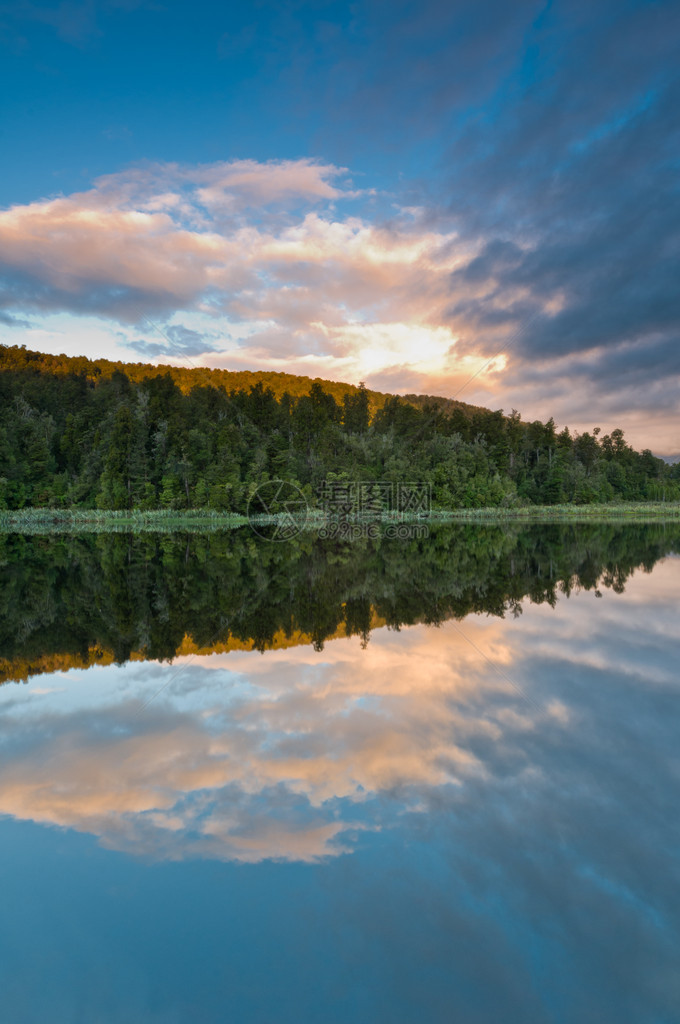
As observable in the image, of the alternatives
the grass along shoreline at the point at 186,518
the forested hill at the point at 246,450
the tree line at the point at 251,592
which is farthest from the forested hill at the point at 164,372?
the tree line at the point at 251,592

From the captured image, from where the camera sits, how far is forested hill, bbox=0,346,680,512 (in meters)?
Answer: 48.5

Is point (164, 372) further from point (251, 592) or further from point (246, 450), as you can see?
point (251, 592)

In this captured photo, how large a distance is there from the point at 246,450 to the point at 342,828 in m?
50.6

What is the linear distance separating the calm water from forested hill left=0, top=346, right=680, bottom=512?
1495 inches

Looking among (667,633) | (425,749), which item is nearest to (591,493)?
(667,633)

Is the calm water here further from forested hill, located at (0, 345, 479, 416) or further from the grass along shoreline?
forested hill, located at (0, 345, 479, 416)

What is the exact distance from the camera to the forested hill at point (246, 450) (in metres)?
48.5

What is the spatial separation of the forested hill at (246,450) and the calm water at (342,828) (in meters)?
38.0

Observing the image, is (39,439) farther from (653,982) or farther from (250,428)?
(653,982)

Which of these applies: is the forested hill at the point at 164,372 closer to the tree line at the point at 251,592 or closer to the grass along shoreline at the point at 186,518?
the grass along shoreline at the point at 186,518

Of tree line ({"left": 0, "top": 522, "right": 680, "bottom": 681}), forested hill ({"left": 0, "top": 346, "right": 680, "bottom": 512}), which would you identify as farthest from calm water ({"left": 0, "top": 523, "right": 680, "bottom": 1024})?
forested hill ({"left": 0, "top": 346, "right": 680, "bottom": 512})

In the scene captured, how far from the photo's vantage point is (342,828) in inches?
117

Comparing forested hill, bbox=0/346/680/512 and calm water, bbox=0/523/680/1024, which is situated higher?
forested hill, bbox=0/346/680/512

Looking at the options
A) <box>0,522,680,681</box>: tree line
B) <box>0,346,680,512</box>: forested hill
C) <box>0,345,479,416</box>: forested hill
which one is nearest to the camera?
<box>0,522,680,681</box>: tree line
